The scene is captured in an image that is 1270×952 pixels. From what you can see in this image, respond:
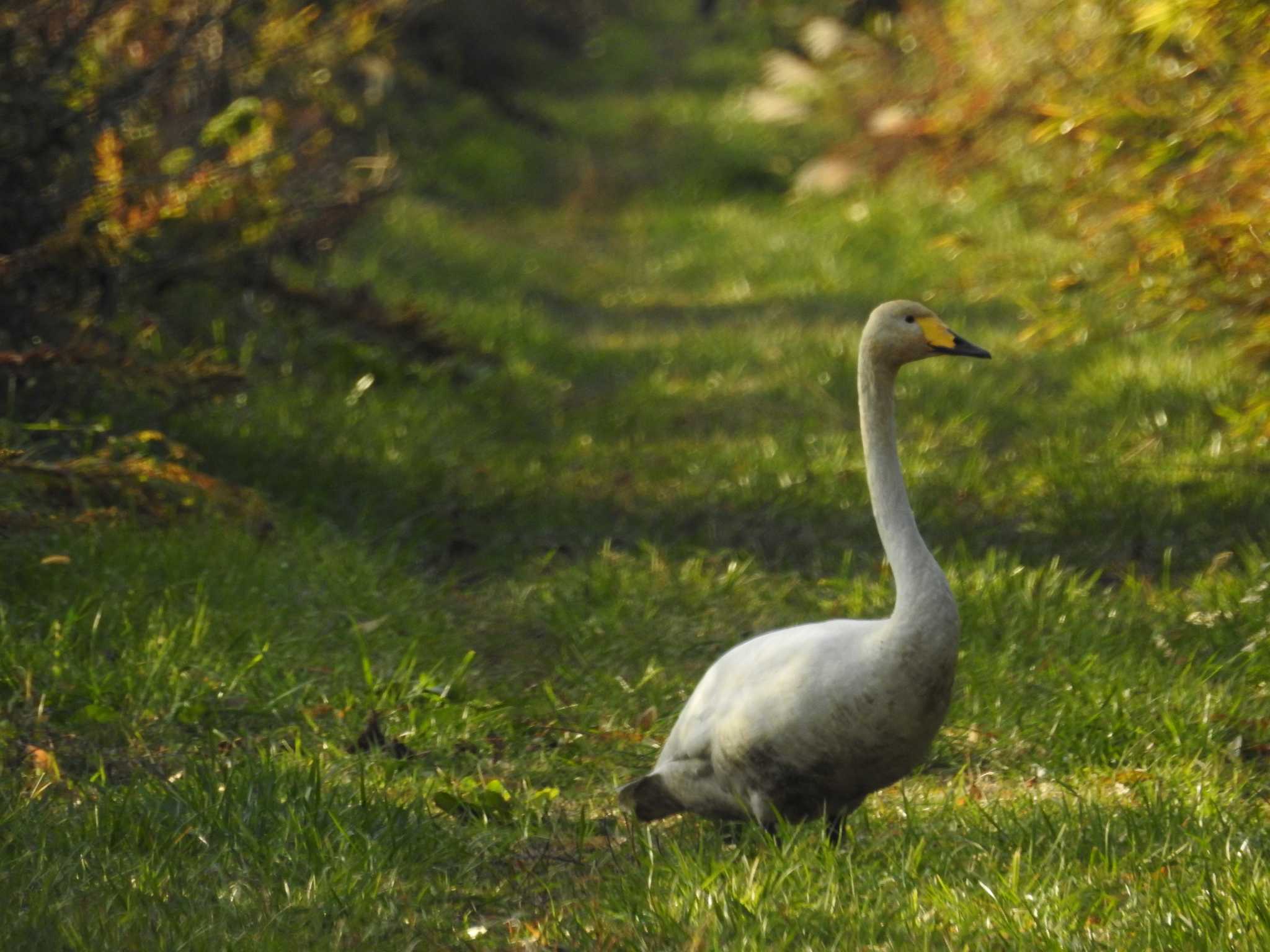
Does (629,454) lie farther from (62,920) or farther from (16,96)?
(62,920)

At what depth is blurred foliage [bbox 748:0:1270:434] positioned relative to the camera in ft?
19.7

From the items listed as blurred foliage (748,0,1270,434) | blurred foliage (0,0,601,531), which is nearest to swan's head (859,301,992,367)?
blurred foliage (748,0,1270,434)

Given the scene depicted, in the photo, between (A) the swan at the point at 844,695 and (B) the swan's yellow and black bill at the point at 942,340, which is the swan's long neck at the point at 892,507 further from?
(B) the swan's yellow and black bill at the point at 942,340

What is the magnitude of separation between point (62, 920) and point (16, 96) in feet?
13.4

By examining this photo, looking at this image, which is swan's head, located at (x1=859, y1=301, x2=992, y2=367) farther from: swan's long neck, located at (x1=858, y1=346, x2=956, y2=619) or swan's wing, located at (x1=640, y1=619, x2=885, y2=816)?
swan's wing, located at (x1=640, y1=619, x2=885, y2=816)

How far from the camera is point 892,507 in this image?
3814 mm

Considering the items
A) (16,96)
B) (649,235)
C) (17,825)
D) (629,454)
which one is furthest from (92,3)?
(649,235)

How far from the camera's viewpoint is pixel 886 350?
393cm

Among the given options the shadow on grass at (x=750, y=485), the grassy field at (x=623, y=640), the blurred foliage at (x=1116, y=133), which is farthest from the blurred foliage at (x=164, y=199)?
the blurred foliage at (x=1116, y=133)

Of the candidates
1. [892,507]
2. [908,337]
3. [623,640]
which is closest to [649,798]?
[892,507]

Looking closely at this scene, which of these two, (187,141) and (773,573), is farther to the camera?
(187,141)

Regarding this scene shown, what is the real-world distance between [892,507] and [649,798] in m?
0.96

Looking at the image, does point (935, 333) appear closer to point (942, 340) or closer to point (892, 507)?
point (942, 340)

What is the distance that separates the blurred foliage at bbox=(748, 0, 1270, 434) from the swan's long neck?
219 centimetres
